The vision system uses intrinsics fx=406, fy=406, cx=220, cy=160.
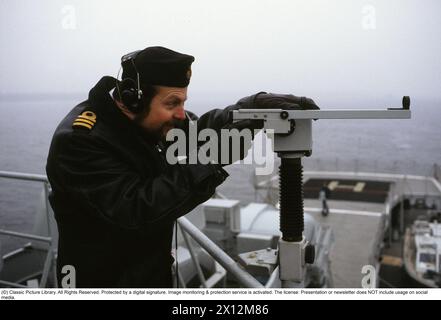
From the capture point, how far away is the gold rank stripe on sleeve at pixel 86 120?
1.63 meters

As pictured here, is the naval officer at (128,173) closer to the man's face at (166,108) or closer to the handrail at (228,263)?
the man's face at (166,108)

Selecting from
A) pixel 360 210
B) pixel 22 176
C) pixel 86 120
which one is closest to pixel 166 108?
pixel 86 120

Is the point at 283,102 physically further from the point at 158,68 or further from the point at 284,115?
the point at 158,68

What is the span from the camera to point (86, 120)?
1.67m

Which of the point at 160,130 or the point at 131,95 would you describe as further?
the point at 160,130

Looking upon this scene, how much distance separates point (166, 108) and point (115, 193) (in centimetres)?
44

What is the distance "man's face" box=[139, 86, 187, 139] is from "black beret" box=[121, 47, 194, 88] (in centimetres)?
3

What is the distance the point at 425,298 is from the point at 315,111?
3.20ft

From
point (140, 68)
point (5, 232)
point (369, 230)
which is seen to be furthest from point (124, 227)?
point (369, 230)

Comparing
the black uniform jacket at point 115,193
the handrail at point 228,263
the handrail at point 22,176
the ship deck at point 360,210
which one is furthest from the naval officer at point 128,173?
the ship deck at point 360,210

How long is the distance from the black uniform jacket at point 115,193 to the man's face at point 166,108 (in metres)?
0.11

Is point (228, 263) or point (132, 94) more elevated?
point (132, 94)

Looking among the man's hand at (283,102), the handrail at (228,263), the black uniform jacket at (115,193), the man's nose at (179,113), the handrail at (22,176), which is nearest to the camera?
the black uniform jacket at (115,193)

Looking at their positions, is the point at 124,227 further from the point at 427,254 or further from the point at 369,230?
the point at 369,230
